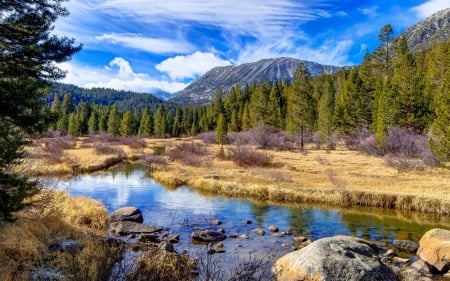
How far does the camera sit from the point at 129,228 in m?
19.3

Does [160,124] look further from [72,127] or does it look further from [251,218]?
[251,218]

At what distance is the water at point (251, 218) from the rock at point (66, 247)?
385cm

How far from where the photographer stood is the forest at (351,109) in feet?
152

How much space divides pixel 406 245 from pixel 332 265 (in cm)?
763

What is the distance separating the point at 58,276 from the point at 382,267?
390 inches

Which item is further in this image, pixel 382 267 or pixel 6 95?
pixel 382 267

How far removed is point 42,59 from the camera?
1160 centimetres

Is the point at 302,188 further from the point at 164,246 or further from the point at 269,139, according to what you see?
the point at 269,139

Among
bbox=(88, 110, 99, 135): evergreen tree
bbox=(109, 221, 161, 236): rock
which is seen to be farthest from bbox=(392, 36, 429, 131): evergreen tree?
bbox=(88, 110, 99, 135): evergreen tree

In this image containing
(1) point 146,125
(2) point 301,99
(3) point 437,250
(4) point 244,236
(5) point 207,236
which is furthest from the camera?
(1) point 146,125

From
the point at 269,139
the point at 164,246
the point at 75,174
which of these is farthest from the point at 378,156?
the point at 164,246

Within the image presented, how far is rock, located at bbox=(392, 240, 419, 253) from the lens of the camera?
1747 cm

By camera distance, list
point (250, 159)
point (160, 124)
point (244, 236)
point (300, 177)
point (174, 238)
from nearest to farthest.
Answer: point (174, 238) < point (244, 236) < point (300, 177) < point (250, 159) < point (160, 124)

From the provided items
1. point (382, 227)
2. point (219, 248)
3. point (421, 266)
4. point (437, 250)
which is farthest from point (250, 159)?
point (421, 266)
